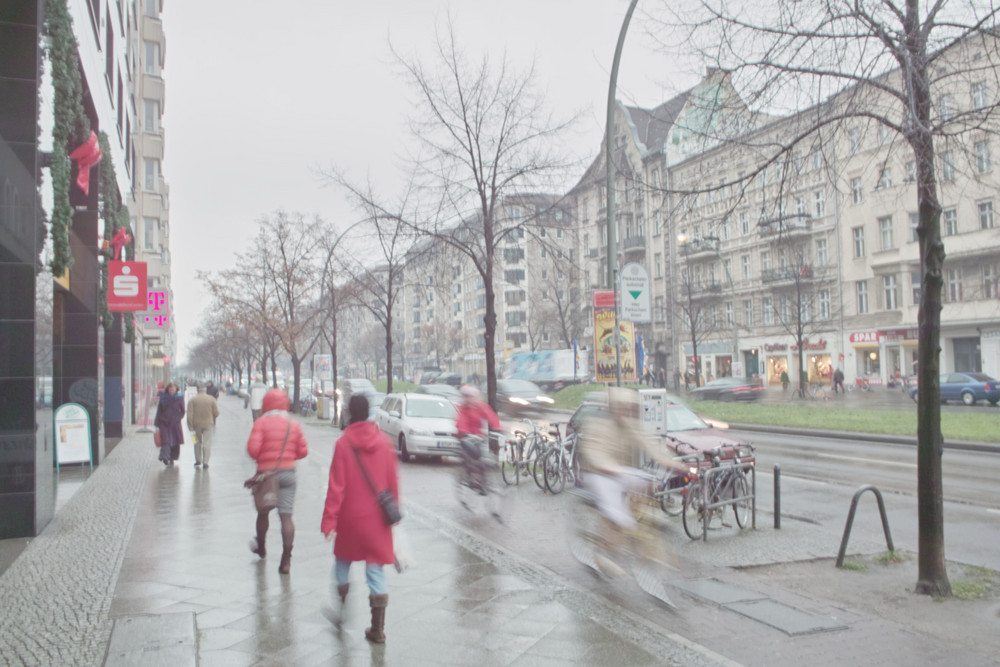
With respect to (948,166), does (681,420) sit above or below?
below

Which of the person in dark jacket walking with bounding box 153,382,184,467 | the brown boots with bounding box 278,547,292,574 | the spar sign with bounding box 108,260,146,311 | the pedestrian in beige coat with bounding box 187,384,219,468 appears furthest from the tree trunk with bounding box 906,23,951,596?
the spar sign with bounding box 108,260,146,311

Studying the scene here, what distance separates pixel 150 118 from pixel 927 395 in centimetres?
4458

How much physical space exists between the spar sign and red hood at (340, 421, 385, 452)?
14.5m

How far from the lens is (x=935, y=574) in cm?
701

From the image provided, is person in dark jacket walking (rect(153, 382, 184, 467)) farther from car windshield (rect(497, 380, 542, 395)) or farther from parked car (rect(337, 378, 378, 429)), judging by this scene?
car windshield (rect(497, 380, 542, 395))

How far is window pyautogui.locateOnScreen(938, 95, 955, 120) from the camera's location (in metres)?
6.87

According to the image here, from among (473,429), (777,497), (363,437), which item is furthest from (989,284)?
(363,437)

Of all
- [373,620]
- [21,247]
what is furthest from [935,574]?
[21,247]

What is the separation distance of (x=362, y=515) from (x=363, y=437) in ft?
1.72

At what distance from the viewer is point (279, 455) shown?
798cm

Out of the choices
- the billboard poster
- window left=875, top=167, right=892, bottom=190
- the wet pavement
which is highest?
window left=875, top=167, right=892, bottom=190

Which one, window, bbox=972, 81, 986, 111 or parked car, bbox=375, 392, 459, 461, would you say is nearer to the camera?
window, bbox=972, 81, 986, 111

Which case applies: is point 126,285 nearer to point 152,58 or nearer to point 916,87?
point 916,87

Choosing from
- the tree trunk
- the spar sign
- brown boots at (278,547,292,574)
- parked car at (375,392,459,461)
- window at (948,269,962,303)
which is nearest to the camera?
the tree trunk
